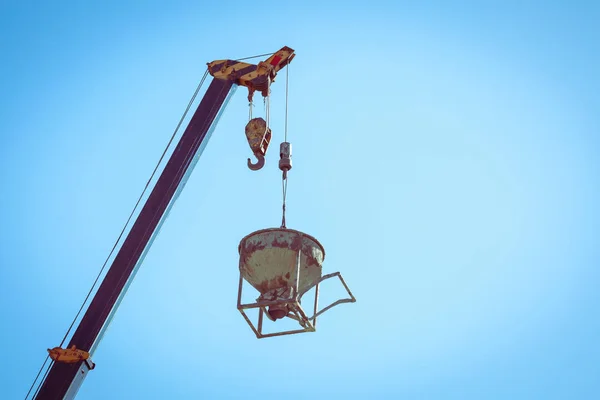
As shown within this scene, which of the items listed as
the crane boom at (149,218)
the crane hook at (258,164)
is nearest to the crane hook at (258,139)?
the crane hook at (258,164)

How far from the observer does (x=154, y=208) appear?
43.1 ft

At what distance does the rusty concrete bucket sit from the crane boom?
1.79 metres

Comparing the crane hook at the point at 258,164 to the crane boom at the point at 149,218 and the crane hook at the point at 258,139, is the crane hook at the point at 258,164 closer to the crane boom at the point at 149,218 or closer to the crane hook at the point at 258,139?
the crane hook at the point at 258,139

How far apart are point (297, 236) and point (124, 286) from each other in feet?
8.96

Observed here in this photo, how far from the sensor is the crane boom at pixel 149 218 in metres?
12.2

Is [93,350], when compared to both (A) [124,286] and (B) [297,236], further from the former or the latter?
(B) [297,236]

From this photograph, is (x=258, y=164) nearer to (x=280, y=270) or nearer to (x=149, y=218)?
(x=149, y=218)

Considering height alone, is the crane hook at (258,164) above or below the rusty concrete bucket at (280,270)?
above

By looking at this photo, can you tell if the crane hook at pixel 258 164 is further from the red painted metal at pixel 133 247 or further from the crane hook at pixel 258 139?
the red painted metal at pixel 133 247

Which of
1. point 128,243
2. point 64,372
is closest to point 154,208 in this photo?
point 128,243

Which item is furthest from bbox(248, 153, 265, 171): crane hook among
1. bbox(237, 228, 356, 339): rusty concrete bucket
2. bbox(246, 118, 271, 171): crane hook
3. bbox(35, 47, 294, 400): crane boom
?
bbox(237, 228, 356, 339): rusty concrete bucket

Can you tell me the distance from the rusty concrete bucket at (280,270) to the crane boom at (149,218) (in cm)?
179

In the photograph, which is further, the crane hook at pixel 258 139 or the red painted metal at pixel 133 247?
the crane hook at pixel 258 139

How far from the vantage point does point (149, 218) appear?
1308 cm
